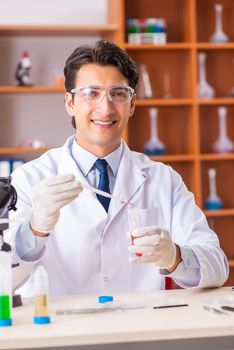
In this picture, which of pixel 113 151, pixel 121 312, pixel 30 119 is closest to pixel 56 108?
pixel 30 119

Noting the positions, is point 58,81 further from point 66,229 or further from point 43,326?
point 43,326

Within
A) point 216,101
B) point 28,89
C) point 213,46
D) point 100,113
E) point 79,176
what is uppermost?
point 213,46

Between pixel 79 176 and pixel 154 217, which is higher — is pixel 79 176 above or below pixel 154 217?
above

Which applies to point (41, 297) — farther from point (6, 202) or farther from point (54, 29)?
point (54, 29)

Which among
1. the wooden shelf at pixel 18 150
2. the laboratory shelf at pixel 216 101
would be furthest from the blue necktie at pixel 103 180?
the laboratory shelf at pixel 216 101

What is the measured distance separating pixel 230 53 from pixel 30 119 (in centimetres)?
142

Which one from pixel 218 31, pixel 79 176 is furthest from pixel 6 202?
pixel 218 31

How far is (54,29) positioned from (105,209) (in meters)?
2.51

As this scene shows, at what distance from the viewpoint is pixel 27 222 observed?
6.82ft

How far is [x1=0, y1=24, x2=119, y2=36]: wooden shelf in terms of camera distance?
4.56m

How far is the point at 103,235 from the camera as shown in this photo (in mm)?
2277

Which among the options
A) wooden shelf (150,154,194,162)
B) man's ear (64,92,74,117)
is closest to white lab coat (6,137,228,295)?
man's ear (64,92,74,117)

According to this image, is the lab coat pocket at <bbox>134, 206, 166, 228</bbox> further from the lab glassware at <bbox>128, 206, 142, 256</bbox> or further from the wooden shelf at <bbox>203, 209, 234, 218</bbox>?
the wooden shelf at <bbox>203, 209, 234, 218</bbox>

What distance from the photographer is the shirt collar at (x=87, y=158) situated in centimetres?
241
